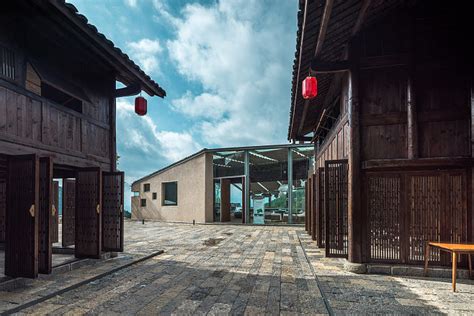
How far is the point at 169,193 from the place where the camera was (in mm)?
20578

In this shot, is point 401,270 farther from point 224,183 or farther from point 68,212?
point 224,183

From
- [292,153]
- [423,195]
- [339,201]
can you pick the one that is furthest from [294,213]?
[423,195]

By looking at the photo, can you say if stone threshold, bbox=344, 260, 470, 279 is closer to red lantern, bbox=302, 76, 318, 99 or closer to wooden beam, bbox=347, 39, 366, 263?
wooden beam, bbox=347, 39, 366, 263

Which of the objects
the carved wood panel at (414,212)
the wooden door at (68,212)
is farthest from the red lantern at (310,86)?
the wooden door at (68,212)

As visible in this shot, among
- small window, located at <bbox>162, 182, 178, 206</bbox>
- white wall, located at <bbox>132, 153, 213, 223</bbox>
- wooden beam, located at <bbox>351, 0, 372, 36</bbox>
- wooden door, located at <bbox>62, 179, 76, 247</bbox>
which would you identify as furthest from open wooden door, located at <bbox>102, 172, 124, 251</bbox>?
small window, located at <bbox>162, 182, 178, 206</bbox>

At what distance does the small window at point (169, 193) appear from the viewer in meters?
20.0

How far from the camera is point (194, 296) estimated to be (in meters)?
4.52

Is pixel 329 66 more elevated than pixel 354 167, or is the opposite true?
pixel 329 66

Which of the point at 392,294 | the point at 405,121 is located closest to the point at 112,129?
the point at 405,121

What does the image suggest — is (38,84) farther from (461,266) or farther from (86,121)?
(461,266)

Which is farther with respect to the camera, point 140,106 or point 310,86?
point 140,106

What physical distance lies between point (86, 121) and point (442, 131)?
7857 mm

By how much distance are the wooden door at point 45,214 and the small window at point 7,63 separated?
155 cm

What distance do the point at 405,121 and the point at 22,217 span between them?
768cm
